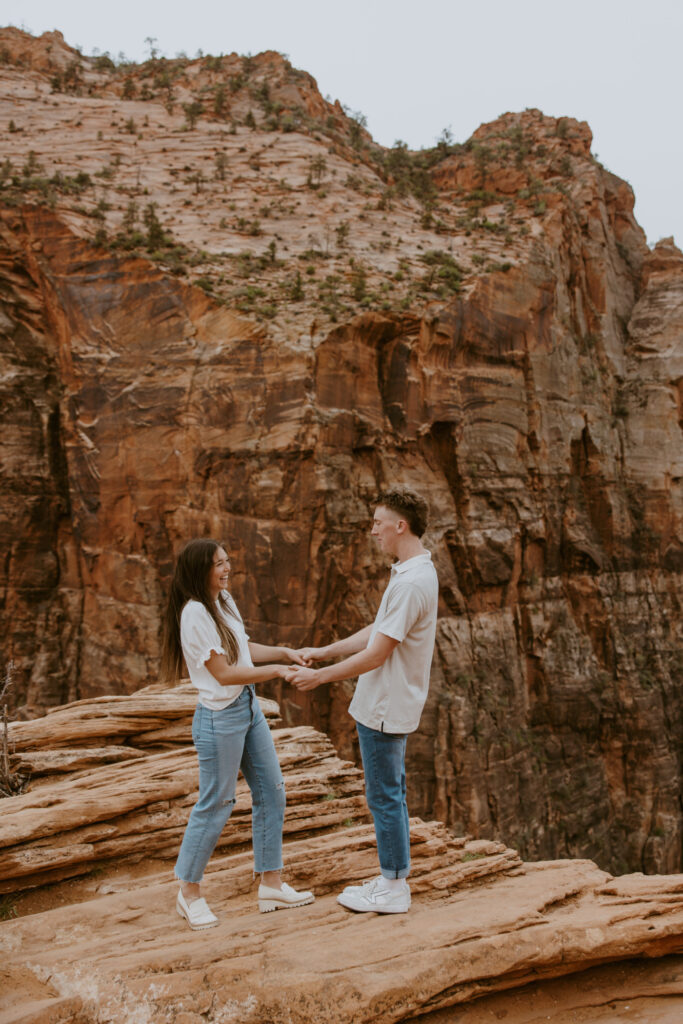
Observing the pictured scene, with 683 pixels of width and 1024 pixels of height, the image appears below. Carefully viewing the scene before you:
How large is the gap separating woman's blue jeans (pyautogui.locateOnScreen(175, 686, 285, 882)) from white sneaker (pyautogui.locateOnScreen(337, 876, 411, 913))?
1.49ft

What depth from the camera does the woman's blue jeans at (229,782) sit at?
3855 mm

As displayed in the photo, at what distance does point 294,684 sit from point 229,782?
0.64 metres

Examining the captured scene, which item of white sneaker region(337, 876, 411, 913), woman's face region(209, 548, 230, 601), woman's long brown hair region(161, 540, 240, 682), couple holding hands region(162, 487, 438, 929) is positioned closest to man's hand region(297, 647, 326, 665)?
couple holding hands region(162, 487, 438, 929)

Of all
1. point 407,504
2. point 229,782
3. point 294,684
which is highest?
point 407,504

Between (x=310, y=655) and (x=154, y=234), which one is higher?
(x=154, y=234)

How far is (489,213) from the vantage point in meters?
26.2

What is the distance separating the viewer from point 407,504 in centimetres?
387

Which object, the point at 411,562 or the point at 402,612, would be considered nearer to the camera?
the point at 402,612

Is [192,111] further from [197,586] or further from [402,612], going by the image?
[402,612]

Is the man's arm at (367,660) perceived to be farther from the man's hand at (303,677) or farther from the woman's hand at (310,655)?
the woman's hand at (310,655)

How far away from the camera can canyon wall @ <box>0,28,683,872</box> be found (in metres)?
16.5

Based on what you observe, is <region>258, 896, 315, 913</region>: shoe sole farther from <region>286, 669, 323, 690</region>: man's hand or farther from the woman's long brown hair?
the woman's long brown hair

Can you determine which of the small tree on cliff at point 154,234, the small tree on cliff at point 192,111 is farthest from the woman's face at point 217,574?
the small tree on cliff at point 192,111

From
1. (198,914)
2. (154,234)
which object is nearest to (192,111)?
(154,234)
